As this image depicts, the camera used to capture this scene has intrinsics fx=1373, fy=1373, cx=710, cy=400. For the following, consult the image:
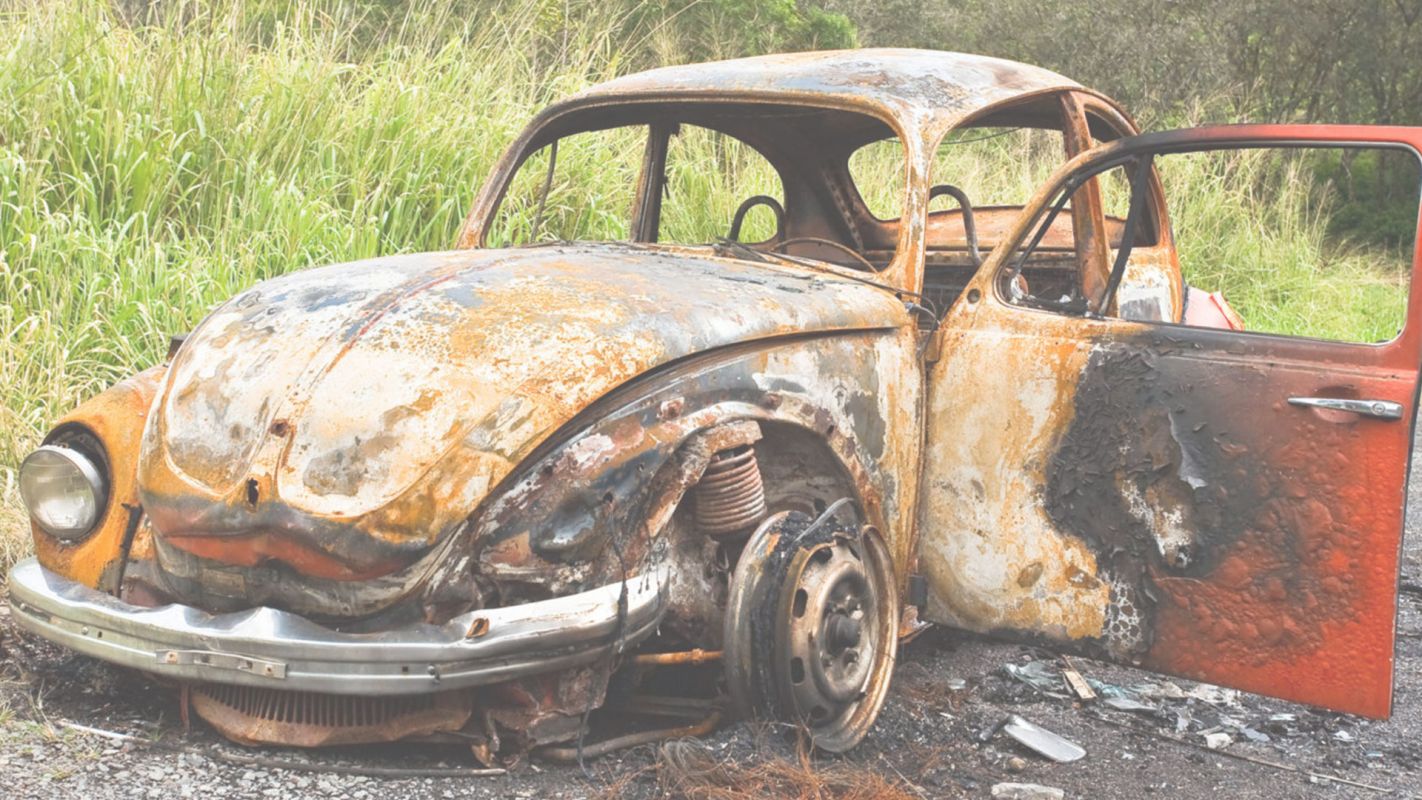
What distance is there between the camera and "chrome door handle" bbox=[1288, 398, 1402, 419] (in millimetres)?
2896

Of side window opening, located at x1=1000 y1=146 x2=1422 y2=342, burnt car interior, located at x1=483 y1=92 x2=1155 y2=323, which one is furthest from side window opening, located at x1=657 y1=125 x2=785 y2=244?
side window opening, located at x1=1000 y1=146 x2=1422 y2=342

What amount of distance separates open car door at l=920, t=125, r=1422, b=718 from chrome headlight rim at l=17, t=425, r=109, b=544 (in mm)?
1948

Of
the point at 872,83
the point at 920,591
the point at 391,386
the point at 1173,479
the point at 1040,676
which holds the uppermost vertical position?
the point at 872,83

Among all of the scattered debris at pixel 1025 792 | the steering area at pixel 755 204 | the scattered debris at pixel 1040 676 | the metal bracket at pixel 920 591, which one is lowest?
the scattered debris at pixel 1040 676

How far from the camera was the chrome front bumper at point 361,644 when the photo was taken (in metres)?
2.52

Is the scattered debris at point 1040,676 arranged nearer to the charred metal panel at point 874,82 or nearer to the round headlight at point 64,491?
the charred metal panel at point 874,82

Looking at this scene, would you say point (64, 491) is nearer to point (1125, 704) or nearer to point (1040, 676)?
point (1040, 676)

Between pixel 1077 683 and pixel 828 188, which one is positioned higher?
pixel 828 188

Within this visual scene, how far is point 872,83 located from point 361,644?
2.10 m

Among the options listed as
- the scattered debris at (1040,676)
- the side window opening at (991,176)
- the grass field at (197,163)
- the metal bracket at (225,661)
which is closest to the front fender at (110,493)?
the metal bracket at (225,661)

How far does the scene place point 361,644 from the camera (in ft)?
8.25

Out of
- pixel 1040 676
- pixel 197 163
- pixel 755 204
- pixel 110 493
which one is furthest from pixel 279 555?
pixel 197 163

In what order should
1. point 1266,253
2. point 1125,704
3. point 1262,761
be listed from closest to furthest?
point 1262,761, point 1125,704, point 1266,253

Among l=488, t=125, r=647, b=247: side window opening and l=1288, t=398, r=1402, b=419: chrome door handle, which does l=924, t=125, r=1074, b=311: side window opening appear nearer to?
l=488, t=125, r=647, b=247: side window opening
